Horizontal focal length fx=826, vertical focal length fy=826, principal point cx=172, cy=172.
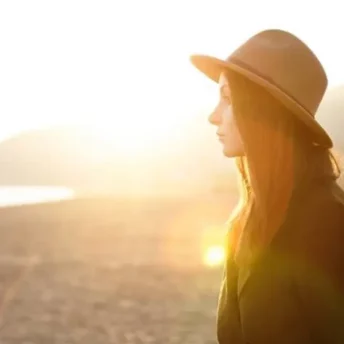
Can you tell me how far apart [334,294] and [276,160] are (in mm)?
453

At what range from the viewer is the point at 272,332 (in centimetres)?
243

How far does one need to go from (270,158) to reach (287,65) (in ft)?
1.03

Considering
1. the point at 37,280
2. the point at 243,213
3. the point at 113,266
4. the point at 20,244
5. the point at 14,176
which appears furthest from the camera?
the point at 14,176

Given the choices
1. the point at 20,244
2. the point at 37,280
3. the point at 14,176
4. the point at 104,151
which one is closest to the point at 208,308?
the point at 37,280

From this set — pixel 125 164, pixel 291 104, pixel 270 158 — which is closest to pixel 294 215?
pixel 270 158

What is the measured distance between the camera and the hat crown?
8.65 feet

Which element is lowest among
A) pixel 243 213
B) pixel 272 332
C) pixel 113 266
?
pixel 113 266

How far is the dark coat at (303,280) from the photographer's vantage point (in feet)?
7.81

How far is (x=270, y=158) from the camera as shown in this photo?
101 inches

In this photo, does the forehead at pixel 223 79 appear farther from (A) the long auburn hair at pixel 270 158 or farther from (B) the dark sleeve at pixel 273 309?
(B) the dark sleeve at pixel 273 309

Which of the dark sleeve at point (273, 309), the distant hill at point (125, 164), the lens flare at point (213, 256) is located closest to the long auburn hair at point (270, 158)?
the dark sleeve at point (273, 309)

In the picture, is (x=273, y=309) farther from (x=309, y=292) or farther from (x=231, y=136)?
(x=231, y=136)

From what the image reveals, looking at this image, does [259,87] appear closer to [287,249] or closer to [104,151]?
[287,249]

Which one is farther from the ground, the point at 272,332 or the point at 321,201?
the point at 321,201
